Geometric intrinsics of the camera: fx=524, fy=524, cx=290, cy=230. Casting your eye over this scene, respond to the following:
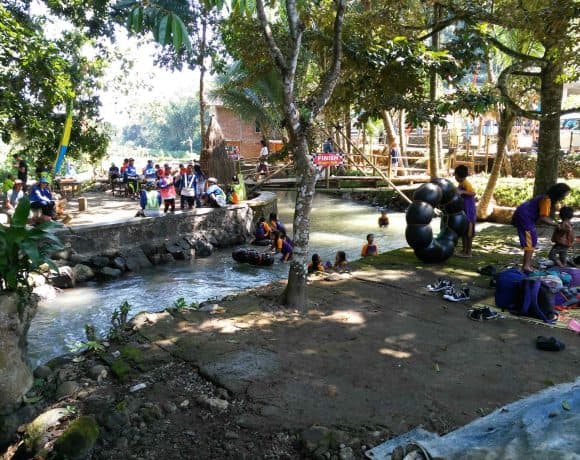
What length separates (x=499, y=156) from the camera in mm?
14055

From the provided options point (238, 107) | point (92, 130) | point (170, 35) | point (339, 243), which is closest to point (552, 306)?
point (170, 35)

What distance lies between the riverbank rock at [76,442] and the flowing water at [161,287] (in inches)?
127

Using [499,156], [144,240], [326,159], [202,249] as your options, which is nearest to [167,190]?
[144,240]

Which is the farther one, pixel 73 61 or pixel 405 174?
pixel 405 174

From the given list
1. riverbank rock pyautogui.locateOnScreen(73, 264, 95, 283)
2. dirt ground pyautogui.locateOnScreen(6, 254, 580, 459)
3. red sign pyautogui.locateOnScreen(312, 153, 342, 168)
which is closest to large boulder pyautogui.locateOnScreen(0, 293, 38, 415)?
dirt ground pyautogui.locateOnScreen(6, 254, 580, 459)

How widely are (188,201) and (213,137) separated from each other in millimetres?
3776

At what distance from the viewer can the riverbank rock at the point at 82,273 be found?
10859 millimetres

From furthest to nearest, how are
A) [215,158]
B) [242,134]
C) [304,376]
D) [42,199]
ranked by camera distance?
1. [242,134]
2. [215,158]
3. [42,199]
4. [304,376]

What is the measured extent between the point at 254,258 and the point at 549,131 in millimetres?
7410

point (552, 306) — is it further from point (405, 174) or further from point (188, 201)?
point (405, 174)

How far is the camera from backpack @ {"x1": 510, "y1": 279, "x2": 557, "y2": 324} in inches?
257

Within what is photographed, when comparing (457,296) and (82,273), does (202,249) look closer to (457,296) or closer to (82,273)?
(82,273)

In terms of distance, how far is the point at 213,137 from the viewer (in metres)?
17.8

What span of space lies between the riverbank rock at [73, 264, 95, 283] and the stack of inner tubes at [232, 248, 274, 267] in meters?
3.22
